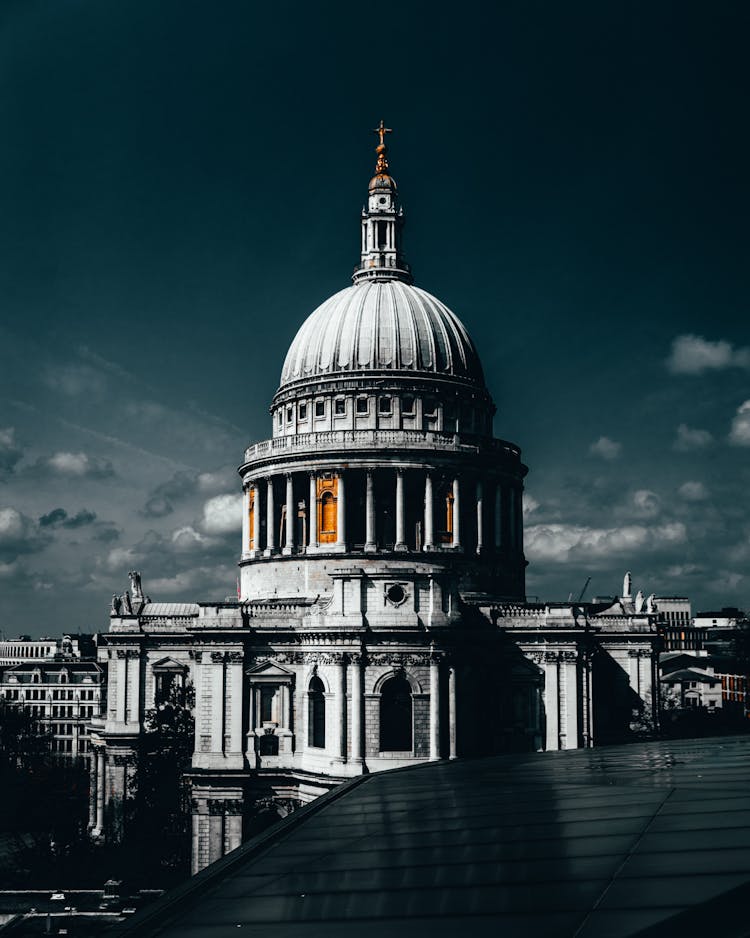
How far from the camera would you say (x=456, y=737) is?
73438 millimetres

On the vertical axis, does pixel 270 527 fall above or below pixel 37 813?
above

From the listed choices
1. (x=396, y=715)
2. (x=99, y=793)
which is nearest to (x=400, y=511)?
(x=396, y=715)

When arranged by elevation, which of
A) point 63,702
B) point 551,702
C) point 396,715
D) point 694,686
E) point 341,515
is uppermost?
point 341,515

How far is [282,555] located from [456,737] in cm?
2446

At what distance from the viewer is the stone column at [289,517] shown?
92125 mm

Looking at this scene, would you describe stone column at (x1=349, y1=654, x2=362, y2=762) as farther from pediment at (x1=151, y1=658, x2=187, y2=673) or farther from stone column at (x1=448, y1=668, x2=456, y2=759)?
pediment at (x1=151, y1=658, x2=187, y2=673)

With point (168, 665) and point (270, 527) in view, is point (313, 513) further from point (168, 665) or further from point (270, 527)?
point (168, 665)

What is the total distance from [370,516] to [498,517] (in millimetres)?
11252

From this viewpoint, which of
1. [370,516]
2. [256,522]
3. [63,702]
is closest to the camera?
[370,516]

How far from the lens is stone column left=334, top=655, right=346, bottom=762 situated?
72856mm

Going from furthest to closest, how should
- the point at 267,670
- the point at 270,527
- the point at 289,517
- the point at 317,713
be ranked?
1. the point at 270,527
2. the point at 289,517
3. the point at 267,670
4. the point at 317,713

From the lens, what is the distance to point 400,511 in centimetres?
8956

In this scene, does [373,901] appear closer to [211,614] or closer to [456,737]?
[456,737]

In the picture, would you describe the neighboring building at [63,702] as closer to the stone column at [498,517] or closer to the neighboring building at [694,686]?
the stone column at [498,517]
